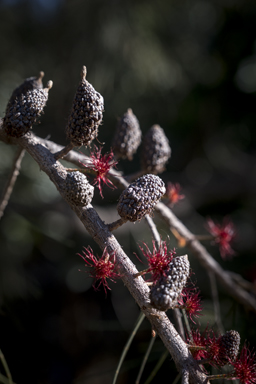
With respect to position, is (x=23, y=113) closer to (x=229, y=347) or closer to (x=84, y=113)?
(x=84, y=113)

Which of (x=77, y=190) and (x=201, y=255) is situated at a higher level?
(x=77, y=190)

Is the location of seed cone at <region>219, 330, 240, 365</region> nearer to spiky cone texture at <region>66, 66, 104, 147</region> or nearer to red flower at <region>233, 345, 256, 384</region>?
red flower at <region>233, 345, 256, 384</region>

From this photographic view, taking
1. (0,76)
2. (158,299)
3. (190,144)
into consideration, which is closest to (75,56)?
(0,76)

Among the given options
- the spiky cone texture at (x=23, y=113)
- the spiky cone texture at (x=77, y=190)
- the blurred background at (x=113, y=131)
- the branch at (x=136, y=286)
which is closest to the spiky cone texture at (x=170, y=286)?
the branch at (x=136, y=286)

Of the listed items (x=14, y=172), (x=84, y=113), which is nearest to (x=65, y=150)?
(x=84, y=113)

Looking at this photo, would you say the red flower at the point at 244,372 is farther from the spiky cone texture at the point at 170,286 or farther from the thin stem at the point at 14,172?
the thin stem at the point at 14,172
